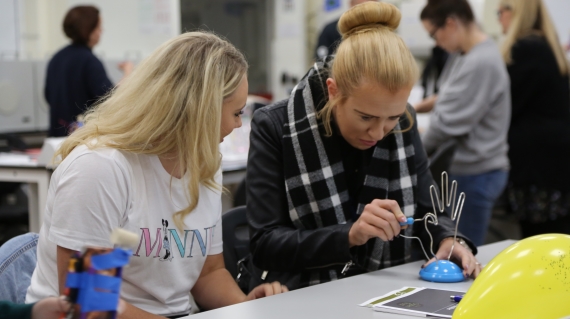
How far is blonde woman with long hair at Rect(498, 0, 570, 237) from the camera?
10.4 feet

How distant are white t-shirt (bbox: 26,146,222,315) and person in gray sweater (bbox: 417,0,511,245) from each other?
170 cm

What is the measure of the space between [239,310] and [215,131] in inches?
14.4

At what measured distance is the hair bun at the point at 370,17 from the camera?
1.65 meters

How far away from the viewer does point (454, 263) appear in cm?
159

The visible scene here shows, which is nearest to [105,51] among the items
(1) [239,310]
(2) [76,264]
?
(1) [239,310]

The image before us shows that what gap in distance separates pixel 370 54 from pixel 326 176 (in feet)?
1.06

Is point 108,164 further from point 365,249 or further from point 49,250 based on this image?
point 365,249

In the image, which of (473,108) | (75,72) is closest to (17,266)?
(473,108)

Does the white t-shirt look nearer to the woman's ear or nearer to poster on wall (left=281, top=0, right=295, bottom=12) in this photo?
the woman's ear

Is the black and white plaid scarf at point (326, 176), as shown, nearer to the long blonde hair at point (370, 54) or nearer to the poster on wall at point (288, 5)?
the long blonde hair at point (370, 54)

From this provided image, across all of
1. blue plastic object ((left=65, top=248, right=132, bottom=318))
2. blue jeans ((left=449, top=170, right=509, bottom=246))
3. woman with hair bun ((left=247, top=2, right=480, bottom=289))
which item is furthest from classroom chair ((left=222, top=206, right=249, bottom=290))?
blue jeans ((left=449, top=170, right=509, bottom=246))

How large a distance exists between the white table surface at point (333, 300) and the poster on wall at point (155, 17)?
4.37 m

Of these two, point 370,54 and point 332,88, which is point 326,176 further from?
point 370,54

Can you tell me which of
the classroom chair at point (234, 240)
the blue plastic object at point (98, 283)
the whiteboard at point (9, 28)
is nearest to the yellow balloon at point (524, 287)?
the blue plastic object at point (98, 283)
